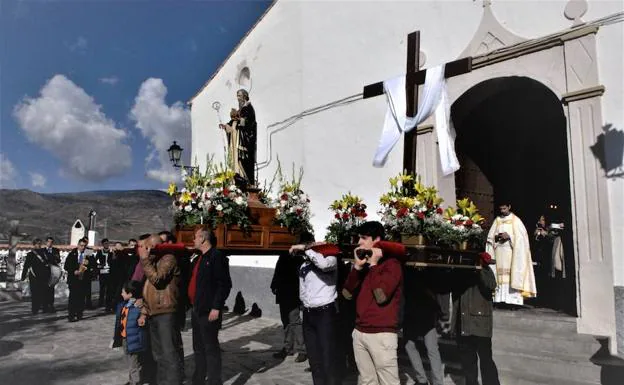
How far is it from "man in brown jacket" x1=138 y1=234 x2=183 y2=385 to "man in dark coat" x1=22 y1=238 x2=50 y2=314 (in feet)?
26.9

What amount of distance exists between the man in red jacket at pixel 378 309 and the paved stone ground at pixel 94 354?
7.15 ft

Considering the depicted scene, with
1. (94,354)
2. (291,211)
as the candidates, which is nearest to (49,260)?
(94,354)

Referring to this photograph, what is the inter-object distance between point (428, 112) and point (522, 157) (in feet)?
17.0

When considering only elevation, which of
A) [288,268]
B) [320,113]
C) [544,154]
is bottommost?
[288,268]

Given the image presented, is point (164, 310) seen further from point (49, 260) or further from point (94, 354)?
point (49, 260)

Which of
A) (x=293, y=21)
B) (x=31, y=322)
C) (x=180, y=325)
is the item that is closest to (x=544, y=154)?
(x=293, y=21)

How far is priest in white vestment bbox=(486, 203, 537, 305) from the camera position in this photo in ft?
22.1

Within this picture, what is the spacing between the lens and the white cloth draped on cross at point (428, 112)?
6.43 metres

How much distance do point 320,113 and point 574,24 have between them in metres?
4.99

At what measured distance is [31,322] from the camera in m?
10.7

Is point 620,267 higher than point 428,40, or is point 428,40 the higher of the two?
point 428,40

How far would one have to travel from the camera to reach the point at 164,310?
5.19 meters

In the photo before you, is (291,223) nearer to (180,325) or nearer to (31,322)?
(180,325)

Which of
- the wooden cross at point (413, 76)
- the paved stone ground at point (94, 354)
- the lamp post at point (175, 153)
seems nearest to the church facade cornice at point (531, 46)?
the wooden cross at point (413, 76)
